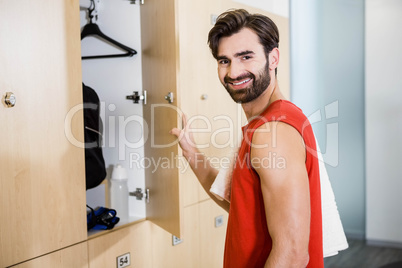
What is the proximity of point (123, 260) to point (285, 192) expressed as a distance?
0.96 metres

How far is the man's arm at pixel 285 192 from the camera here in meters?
0.94

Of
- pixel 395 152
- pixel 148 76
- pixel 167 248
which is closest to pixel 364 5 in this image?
pixel 395 152

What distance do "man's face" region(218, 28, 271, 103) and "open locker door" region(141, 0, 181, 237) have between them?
0.40 m

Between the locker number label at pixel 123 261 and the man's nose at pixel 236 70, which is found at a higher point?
the man's nose at pixel 236 70

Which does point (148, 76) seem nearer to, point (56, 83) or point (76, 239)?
point (56, 83)

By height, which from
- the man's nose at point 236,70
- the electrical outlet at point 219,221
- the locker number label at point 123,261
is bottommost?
the locker number label at point 123,261

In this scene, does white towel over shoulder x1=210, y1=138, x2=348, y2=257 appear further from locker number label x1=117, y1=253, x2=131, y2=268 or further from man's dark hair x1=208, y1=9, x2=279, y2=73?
locker number label x1=117, y1=253, x2=131, y2=268

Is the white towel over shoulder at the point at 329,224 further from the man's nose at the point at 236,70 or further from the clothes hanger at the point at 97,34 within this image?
the clothes hanger at the point at 97,34

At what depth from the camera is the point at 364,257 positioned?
325 centimetres

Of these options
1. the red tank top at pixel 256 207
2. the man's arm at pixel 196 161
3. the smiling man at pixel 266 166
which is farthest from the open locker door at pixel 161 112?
the red tank top at pixel 256 207

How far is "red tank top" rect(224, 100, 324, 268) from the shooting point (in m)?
1.04

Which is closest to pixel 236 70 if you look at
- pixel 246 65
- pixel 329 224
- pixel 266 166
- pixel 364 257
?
pixel 246 65

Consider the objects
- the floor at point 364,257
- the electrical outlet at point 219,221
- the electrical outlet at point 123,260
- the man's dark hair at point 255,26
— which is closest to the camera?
the man's dark hair at point 255,26

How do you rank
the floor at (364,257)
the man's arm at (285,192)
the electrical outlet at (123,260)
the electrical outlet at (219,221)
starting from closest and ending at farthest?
the man's arm at (285,192)
the electrical outlet at (123,260)
the electrical outlet at (219,221)
the floor at (364,257)
